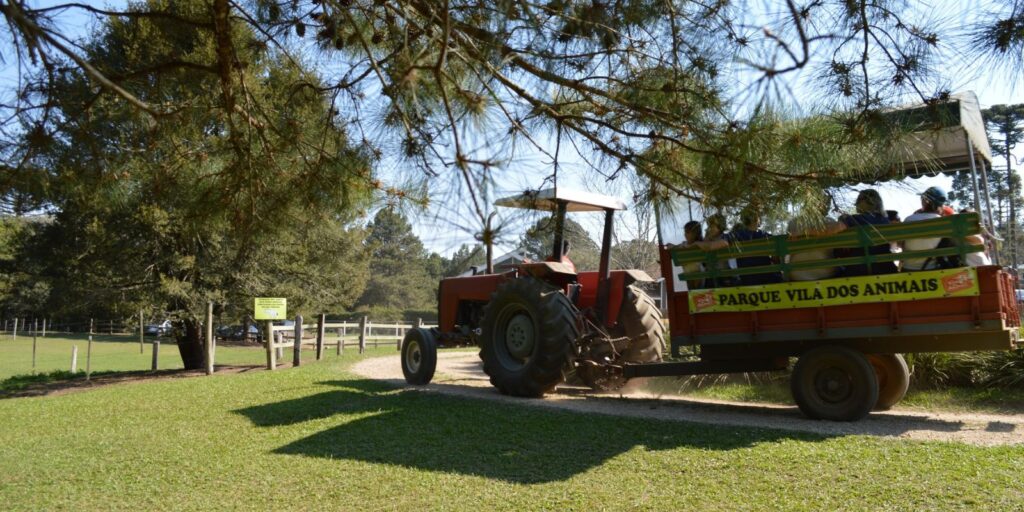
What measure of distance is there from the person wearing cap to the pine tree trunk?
1539cm

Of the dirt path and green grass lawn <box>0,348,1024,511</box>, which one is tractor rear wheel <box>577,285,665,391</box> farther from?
green grass lawn <box>0,348,1024,511</box>

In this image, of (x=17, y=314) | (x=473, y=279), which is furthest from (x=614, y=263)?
(x=17, y=314)

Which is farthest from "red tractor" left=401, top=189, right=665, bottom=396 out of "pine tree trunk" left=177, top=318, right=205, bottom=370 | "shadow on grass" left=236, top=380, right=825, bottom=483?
"pine tree trunk" left=177, top=318, right=205, bottom=370

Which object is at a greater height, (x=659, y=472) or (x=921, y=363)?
(x=921, y=363)

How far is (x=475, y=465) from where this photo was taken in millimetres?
5473

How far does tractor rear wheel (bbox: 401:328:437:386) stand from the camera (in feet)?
33.3

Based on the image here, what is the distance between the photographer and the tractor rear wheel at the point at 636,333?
29.2 ft

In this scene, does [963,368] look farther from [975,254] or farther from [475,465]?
[475,465]

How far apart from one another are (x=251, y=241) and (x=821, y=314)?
16.8 ft

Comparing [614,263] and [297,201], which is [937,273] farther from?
[614,263]

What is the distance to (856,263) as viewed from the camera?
6141 millimetres

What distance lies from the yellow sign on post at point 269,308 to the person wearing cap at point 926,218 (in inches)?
479

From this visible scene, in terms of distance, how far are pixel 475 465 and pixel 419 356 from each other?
16.7ft

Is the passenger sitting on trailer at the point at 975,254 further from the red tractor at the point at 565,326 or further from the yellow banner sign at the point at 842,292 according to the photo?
the red tractor at the point at 565,326
